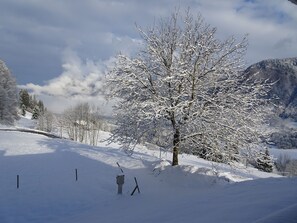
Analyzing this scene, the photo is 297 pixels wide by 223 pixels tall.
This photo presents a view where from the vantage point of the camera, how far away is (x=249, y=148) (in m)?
21.0

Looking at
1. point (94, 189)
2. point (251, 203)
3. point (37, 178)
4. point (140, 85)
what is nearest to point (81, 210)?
point (94, 189)

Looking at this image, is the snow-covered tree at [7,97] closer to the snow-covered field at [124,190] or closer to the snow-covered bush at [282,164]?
the snow-covered field at [124,190]

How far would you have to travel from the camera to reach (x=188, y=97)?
2142cm

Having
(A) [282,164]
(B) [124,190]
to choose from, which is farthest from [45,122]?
(B) [124,190]

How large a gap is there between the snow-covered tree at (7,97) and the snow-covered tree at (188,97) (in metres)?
41.8

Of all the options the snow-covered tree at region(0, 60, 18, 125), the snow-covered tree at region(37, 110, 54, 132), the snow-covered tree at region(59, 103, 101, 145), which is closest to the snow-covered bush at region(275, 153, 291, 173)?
the snow-covered tree at region(59, 103, 101, 145)

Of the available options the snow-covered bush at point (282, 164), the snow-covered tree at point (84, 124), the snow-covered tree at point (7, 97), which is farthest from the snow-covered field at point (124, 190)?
the snow-covered bush at point (282, 164)

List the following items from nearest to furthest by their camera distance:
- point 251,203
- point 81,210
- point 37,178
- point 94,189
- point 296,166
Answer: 1. point 251,203
2. point 81,210
3. point 94,189
4. point 37,178
5. point 296,166

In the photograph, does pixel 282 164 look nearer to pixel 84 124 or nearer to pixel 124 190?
pixel 84 124

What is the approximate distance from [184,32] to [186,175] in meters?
8.31

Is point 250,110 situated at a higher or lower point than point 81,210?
higher

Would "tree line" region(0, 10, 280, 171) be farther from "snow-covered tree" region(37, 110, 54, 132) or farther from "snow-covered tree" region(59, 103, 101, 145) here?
"snow-covered tree" region(37, 110, 54, 132)

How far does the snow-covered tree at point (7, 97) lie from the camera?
5900 centimetres

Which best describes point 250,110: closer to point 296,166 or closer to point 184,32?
point 184,32
